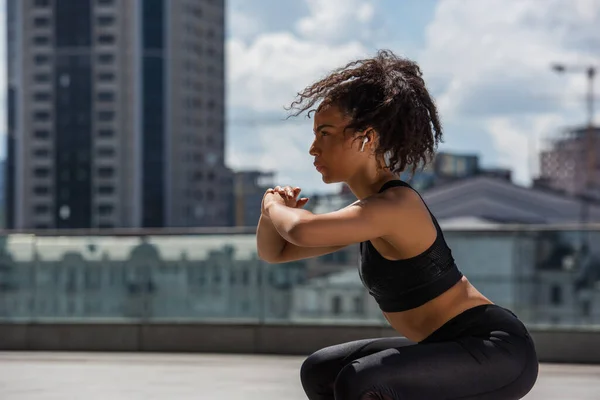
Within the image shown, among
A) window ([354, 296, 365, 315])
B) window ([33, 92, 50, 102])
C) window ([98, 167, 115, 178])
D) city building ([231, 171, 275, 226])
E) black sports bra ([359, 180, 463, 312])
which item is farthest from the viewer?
window ([33, 92, 50, 102])

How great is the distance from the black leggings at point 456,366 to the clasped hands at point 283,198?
17.6 inches

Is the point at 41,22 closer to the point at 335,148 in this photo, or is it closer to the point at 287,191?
the point at 287,191

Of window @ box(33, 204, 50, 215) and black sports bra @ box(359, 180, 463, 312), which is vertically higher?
black sports bra @ box(359, 180, 463, 312)

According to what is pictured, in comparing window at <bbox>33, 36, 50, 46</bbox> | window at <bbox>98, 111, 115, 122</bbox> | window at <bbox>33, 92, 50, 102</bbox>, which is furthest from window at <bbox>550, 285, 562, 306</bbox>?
window at <bbox>33, 36, 50, 46</bbox>

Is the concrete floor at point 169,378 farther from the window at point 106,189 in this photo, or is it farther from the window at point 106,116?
the window at point 106,189


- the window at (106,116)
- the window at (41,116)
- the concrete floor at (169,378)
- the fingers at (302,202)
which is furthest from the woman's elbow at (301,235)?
the window at (41,116)

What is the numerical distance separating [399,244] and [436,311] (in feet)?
0.69

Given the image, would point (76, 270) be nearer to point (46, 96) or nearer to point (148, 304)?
point (148, 304)

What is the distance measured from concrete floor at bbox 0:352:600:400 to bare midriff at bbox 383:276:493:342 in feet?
12.9

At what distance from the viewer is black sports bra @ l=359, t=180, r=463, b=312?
2.88 meters

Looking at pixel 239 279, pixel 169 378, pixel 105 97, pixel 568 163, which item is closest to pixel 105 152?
pixel 105 97

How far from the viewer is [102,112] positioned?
136000mm

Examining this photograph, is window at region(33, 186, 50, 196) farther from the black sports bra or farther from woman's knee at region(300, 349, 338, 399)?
the black sports bra

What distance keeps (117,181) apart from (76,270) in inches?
5051
